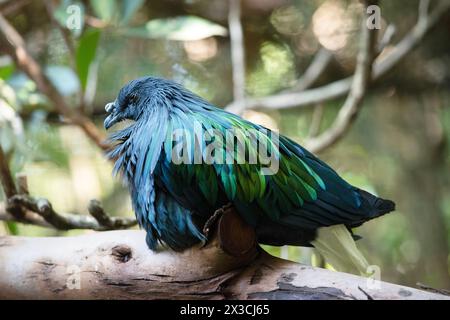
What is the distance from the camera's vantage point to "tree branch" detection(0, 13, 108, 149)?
164 cm

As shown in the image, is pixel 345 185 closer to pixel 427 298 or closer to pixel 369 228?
pixel 427 298

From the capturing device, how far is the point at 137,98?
111 centimetres

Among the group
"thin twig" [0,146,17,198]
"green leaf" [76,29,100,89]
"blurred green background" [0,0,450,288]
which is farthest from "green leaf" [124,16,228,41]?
"thin twig" [0,146,17,198]

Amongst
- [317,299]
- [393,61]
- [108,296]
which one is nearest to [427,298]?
[317,299]

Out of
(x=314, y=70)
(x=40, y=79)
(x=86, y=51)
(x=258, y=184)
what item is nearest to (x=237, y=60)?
(x=314, y=70)

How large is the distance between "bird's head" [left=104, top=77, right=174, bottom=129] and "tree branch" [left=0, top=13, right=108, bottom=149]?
1.68 ft

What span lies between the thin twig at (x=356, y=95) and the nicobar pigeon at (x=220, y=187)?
53 centimetres

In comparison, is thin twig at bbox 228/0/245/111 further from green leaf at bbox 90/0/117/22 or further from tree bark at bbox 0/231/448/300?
tree bark at bbox 0/231/448/300

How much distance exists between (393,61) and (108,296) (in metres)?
1.14

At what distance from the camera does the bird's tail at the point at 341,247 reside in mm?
1050

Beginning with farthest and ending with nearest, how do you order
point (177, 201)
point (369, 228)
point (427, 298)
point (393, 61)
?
point (369, 228), point (393, 61), point (177, 201), point (427, 298)

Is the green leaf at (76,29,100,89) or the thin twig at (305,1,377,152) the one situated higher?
the green leaf at (76,29,100,89)

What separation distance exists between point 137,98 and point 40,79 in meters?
0.65

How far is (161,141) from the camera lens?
1.01m
